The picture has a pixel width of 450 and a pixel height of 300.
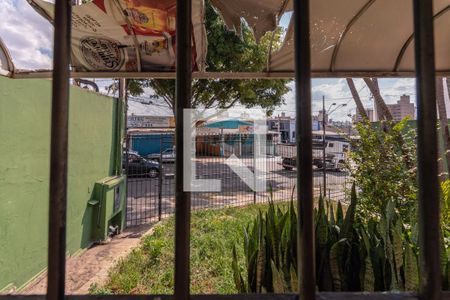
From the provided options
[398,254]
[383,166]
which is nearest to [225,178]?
[383,166]

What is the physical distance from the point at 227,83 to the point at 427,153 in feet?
28.8

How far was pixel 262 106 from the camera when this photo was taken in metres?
9.95

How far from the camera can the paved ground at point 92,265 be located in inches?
137

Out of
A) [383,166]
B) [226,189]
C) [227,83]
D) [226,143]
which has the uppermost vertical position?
[227,83]

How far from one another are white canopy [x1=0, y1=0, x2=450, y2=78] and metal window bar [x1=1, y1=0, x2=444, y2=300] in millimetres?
1344

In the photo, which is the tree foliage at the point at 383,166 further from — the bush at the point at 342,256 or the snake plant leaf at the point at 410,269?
the snake plant leaf at the point at 410,269

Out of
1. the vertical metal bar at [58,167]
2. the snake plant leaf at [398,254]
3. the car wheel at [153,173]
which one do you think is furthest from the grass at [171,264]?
the car wheel at [153,173]

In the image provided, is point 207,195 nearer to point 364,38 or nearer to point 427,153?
point 364,38

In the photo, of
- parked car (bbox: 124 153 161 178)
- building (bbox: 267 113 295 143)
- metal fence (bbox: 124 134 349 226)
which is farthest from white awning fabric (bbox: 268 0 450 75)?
parked car (bbox: 124 153 161 178)

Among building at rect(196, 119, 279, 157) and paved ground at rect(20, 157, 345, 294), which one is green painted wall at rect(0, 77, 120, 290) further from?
building at rect(196, 119, 279, 157)

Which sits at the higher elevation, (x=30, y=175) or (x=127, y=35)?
(x=127, y=35)

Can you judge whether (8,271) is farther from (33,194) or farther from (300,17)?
(300,17)

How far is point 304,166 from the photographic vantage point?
58cm

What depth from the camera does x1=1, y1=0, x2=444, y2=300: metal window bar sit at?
57 centimetres
